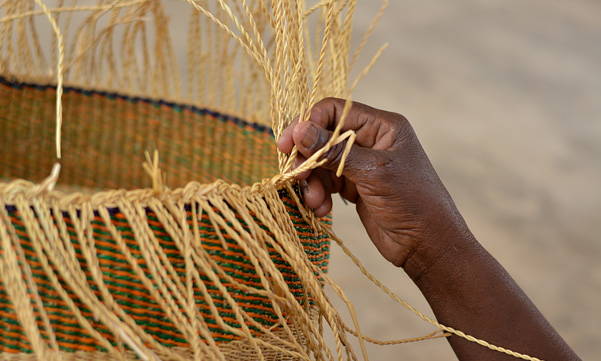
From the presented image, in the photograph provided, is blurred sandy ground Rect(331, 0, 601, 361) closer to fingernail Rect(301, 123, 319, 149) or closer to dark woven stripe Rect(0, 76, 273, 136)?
dark woven stripe Rect(0, 76, 273, 136)

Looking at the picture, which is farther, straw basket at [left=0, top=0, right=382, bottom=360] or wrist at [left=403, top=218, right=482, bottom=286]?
wrist at [left=403, top=218, right=482, bottom=286]

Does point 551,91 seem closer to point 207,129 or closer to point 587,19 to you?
point 587,19

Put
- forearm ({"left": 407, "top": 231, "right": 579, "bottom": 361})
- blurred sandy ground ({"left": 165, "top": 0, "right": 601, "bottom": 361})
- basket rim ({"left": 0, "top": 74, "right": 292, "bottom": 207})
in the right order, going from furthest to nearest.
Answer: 1. blurred sandy ground ({"left": 165, "top": 0, "right": 601, "bottom": 361})
2. forearm ({"left": 407, "top": 231, "right": 579, "bottom": 361})
3. basket rim ({"left": 0, "top": 74, "right": 292, "bottom": 207})

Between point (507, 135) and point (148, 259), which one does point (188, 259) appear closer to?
point (148, 259)

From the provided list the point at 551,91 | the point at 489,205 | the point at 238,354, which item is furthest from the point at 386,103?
the point at 238,354

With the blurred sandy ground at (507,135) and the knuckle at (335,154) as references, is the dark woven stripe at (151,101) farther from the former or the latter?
the blurred sandy ground at (507,135)

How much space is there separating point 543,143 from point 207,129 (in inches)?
58.7

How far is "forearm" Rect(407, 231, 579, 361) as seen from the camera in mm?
702

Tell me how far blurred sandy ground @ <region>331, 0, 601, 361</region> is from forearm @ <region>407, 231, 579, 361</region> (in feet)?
2.80

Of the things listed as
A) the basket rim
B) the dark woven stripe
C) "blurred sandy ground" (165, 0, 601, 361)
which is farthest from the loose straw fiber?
"blurred sandy ground" (165, 0, 601, 361)

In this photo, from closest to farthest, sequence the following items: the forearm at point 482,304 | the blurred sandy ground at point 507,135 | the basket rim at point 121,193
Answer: the basket rim at point 121,193 < the forearm at point 482,304 < the blurred sandy ground at point 507,135

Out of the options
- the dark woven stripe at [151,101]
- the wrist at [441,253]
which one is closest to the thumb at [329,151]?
the wrist at [441,253]

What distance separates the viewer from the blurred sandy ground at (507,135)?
174 centimetres

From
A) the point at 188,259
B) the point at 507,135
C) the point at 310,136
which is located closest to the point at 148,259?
the point at 188,259
